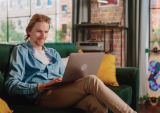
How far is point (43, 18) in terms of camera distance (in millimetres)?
1929

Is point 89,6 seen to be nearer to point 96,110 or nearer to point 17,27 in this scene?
point 96,110

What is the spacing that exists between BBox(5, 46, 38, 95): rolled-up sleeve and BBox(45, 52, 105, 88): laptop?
0.60 feet

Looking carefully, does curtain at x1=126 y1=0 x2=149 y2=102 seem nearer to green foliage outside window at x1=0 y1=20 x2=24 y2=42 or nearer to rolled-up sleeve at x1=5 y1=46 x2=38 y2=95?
rolled-up sleeve at x1=5 y1=46 x2=38 y2=95

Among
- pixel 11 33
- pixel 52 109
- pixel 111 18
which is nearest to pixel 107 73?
pixel 52 109

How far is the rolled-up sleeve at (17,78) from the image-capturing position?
1596 mm

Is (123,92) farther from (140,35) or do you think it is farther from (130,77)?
(140,35)

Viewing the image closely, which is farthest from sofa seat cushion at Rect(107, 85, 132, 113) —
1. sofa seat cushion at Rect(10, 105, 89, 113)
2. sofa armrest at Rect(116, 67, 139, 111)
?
sofa seat cushion at Rect(10, 105, 89, 113)

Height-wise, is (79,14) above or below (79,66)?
above

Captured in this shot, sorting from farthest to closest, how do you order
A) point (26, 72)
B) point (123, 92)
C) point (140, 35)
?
point (140, 35)
point (123, 92)
point (26, 72)

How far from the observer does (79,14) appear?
3.99 meters

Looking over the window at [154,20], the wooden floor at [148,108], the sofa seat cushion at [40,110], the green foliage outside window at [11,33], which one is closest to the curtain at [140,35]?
the wooden floor at [148,108]

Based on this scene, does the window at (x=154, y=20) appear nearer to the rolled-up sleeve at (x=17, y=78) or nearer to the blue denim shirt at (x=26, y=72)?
the blue denim shirt at (x=26, y=72)

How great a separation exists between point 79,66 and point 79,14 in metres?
2.58

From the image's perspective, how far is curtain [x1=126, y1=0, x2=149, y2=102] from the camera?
3.58 meters
